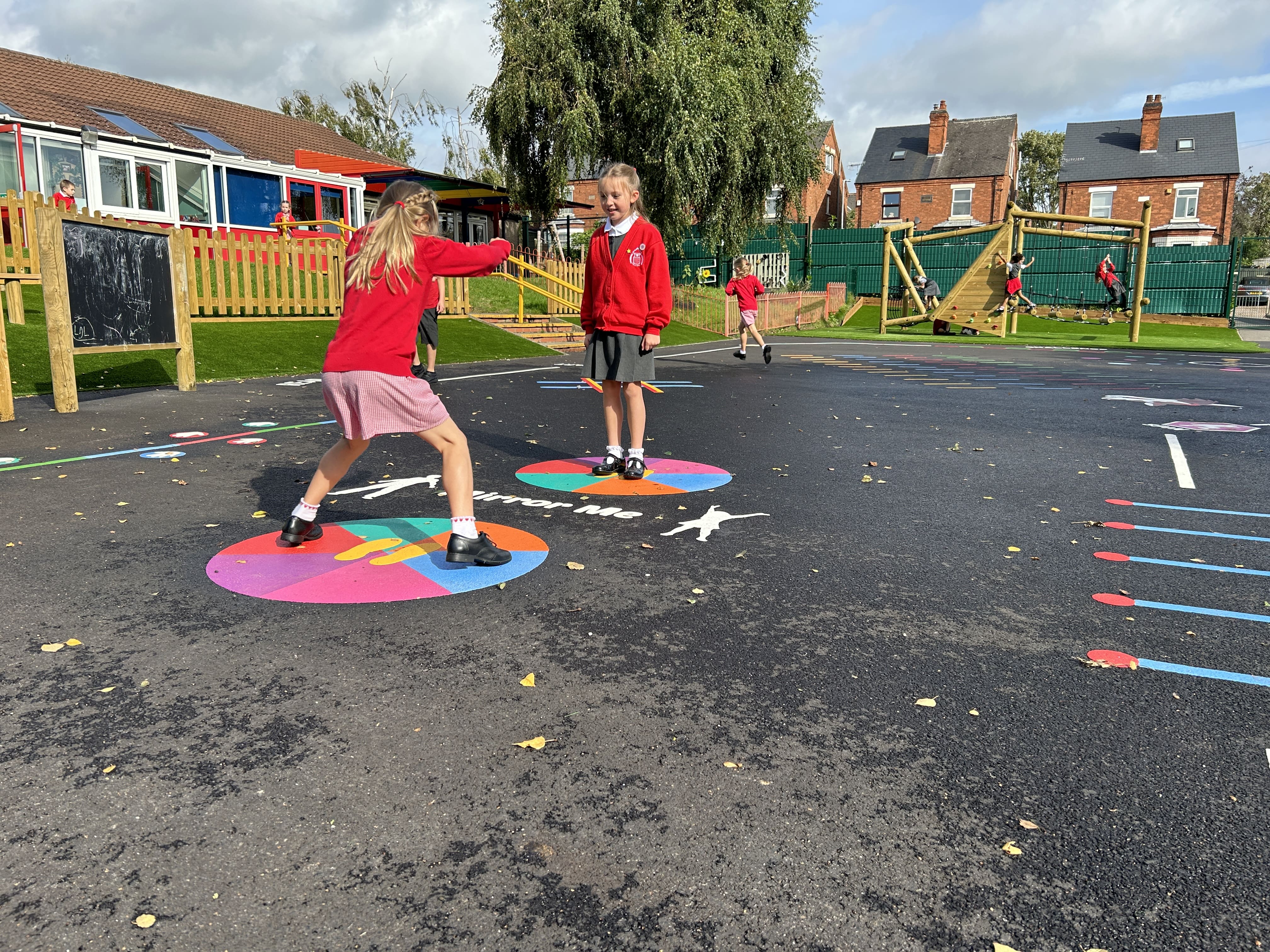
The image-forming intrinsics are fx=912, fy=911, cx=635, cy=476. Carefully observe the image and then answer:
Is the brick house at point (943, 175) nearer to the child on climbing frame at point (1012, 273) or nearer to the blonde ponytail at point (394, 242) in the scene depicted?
the child on climbing frame at point (1012, 273)

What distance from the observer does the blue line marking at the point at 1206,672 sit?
9.89 ft

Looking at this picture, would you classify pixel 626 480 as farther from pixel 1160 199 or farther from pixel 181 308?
pixel 1160 199

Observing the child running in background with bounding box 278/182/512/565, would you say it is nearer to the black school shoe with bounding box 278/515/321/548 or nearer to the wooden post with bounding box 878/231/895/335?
the black school shoe with bounding box 278/515/321/548

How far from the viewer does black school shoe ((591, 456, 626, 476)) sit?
630 centimetres

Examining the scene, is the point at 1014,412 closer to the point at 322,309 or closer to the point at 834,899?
the point at 834,899

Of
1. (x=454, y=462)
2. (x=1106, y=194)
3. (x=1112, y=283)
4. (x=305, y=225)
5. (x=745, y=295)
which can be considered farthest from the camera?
(x=1106, y=194)

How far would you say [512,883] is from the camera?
1966mm

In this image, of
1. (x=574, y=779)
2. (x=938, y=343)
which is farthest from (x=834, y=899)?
(x=938, y=343)

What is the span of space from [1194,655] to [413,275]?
3368 millimetres

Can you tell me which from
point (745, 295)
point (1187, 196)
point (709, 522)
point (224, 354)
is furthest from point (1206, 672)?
point (1187, 196)

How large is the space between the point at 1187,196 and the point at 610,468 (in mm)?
53148

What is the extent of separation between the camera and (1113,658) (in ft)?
10.5

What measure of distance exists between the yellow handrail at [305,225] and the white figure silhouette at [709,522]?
17.2 m

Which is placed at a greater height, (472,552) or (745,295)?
(745,295)
